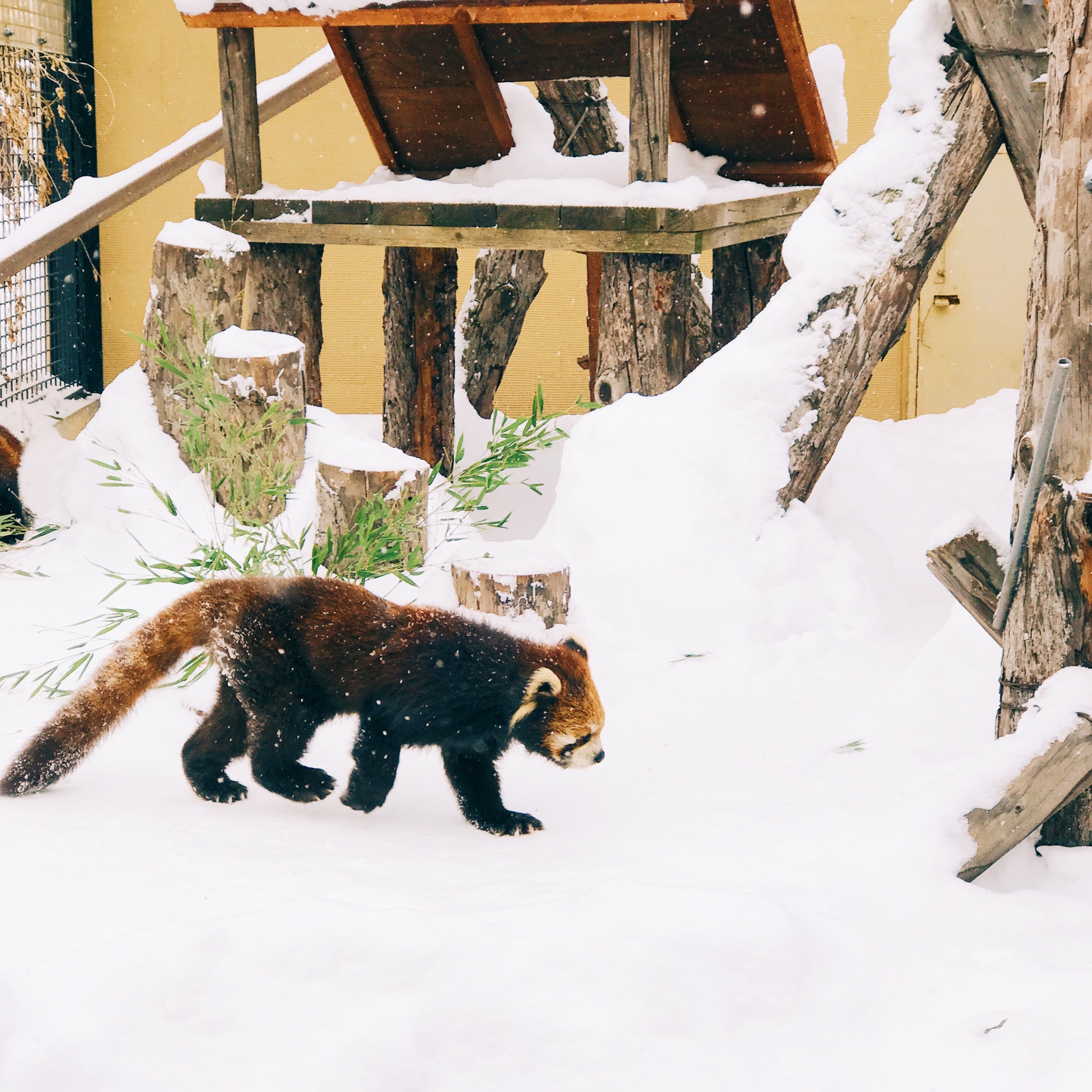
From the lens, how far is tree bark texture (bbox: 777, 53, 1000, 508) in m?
4.88

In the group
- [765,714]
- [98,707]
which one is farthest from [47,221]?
[765,714]

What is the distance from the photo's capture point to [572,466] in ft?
17.4

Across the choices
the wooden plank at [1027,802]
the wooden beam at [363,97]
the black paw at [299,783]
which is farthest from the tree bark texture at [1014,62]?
the wooden beam at [363,97]

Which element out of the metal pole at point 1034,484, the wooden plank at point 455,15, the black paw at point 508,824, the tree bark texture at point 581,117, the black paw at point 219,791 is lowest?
the black paw at point 508,824

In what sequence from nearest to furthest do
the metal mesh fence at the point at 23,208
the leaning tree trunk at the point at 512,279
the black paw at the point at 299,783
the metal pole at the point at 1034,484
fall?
the metal pole at the point at 1034,484 → the black paw at the point at 299,783 → the metal mesh fence at the point at 23,208 → the leaning tree trunk at the point at 512,279

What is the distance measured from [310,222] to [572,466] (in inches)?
80.6

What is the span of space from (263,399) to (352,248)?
427cm

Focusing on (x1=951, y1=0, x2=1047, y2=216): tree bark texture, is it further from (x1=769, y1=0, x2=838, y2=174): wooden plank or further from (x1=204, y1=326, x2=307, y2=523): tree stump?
(x1=204, y1=326, x2=307, y2=523): tree stump

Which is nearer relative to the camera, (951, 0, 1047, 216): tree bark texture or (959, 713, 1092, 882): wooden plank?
(959, 713, 1092, 882): wooden plank

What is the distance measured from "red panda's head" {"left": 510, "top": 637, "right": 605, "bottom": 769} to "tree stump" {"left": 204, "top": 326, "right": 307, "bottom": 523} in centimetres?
188

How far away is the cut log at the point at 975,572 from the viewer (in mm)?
3250

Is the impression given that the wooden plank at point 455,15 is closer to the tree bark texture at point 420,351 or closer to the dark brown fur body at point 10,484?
the tree bark texture at point 420,351

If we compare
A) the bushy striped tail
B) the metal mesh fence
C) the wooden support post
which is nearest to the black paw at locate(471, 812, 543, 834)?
the bushy striped tail

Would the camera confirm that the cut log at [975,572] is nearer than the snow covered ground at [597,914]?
No
